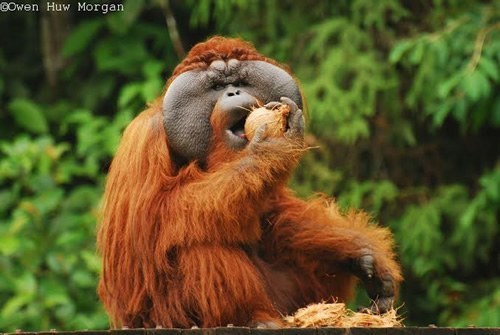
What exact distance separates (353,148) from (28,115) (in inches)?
114

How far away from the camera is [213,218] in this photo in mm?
5633

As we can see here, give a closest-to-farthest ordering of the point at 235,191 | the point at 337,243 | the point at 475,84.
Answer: the point at 235,191 → the point at 337,243 → the point at 475,84

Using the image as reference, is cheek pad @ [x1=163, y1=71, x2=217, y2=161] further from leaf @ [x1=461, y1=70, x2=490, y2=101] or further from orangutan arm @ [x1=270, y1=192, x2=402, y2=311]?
leaf @ [x1=461, y1=70, x2=490, y2=101]

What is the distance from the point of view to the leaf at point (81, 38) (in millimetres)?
10870

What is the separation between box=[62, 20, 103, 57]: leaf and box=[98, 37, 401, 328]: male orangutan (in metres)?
4.85

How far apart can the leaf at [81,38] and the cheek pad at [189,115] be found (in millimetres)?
5024

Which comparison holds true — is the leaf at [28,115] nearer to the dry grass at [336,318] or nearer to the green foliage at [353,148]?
the green foliage at [353,148]

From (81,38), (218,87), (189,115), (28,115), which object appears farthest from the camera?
(81,38)

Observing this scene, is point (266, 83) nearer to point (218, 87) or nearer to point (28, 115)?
point (218, 87)

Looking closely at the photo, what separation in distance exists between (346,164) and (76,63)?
301 cm

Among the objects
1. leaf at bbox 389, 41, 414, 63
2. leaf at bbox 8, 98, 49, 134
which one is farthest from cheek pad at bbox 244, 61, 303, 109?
leaf at bbox 8, 98, 49, 134

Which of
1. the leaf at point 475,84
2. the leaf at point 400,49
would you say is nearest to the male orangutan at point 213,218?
the leaf at point 475,84

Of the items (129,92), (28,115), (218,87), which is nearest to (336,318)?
(218,87)

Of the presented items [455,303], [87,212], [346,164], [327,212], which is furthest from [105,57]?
[327,212]
